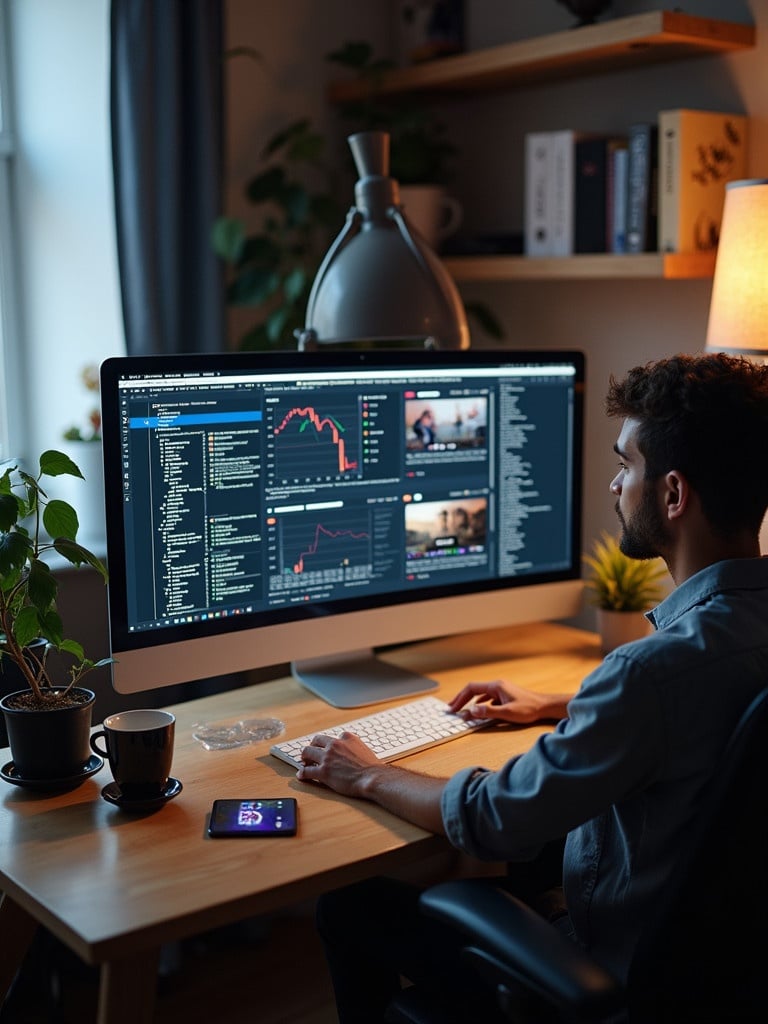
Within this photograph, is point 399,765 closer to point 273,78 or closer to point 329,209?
point 329,209

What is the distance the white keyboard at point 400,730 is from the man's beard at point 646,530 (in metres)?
0.39

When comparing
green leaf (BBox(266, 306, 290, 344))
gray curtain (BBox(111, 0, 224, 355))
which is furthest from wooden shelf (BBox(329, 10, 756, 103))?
green leaf (BBox(266, 306, 290, 344))

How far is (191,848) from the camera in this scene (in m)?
1.35

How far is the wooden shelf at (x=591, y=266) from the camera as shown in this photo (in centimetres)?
224

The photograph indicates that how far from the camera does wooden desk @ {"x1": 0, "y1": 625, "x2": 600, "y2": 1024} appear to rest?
47.3 inches

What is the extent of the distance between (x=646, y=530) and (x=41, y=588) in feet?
2.29

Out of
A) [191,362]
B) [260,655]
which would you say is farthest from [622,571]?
[191,362]

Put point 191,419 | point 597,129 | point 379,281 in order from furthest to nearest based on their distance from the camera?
point 597,129, point 379,281, point 191,419

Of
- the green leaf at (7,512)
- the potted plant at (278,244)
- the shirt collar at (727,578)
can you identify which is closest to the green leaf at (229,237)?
the potted plant at (278,244)

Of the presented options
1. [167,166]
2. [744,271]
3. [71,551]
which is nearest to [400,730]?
[71,551]

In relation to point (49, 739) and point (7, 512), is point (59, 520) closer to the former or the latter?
point (7, 512)

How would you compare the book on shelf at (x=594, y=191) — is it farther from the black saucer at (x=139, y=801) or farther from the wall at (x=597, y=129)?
the black saucer at (x=139, y=801)

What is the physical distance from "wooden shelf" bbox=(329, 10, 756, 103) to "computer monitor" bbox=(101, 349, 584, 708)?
26.6 inches

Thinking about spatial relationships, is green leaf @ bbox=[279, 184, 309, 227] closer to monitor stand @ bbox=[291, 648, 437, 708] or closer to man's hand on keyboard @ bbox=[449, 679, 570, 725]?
monitor stand @ bbox=[291, 648, 437, 708]
